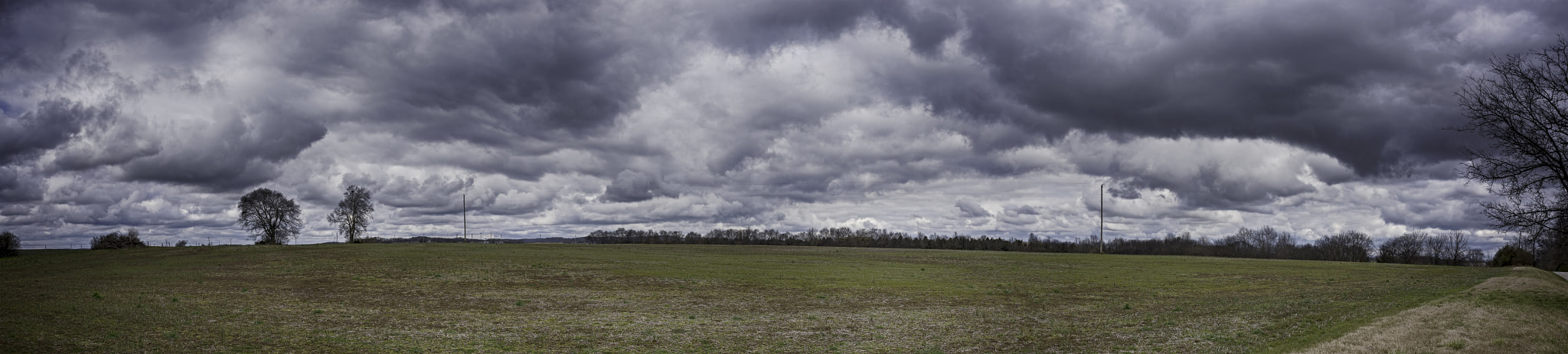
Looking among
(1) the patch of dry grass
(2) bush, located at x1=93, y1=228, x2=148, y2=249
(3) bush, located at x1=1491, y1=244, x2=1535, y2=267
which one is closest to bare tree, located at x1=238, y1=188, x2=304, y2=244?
(2) bush, located at x1=93, y1=228, x2=148, y2=249

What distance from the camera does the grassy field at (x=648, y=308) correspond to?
21438 mm

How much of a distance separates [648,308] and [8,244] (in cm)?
9034

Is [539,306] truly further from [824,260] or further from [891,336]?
[824,260]

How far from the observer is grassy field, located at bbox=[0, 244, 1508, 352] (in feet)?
70.3

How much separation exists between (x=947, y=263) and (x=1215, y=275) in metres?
25.3

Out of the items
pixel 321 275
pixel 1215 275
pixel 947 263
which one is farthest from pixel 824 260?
pixel 321 275

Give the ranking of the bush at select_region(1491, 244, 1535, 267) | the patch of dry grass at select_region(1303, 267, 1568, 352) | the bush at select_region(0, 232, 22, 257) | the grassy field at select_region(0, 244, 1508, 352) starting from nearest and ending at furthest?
the patch of dry grass at select_region(1303, 267, 1568, 352) → the grassy field at select_region(0, 244, 1508, 352) → the bush at select_region(0, 232, 22, 257) → the bush at select_region(1491, 244, 1535, 267)

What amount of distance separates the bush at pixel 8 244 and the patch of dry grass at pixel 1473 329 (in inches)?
4491

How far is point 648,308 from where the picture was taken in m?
32.3

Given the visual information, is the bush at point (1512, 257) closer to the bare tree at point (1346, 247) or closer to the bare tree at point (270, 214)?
the bare tree at point (1346, 247)

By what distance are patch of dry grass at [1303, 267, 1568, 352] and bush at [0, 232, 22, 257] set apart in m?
114

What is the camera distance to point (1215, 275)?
61250mm

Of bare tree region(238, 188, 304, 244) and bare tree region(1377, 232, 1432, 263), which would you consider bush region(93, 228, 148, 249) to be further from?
bare tree region(1377, 232, 1432, 263)

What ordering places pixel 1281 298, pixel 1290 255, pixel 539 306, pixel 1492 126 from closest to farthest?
pixel 1492 126, pixel 539 306, pixel 1281 298, pixel 1290 255
